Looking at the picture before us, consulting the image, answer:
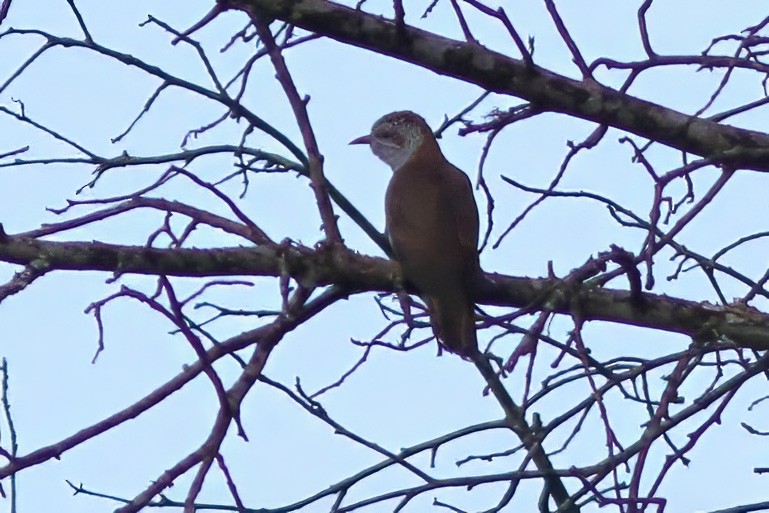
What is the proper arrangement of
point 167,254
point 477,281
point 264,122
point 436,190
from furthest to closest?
1. point 436,190
2. point 264,122
3. point 477,281
4. point 167,254

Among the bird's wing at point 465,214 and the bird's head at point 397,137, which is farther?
the bird's head at point 397,137

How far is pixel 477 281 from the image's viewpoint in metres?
4.51

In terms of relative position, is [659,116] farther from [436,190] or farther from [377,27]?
[436,190]

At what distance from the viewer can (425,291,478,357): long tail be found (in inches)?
186

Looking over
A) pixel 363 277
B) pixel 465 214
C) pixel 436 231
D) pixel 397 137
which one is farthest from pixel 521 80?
pixel 397 137

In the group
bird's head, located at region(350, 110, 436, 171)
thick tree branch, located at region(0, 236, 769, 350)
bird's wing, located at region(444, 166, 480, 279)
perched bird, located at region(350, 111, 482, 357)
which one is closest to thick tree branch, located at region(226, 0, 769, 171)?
thick tree branch, located at region(0, 236, 769, 350)

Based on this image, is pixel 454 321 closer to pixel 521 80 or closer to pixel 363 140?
pixel 521 80

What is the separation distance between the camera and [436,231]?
5.22 meters

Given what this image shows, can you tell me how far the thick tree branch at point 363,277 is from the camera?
3.55 metres

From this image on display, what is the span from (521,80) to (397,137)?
2520mm

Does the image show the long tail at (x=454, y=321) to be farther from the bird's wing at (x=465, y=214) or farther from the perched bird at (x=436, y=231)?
the bird's wing at (x=465, y=214)

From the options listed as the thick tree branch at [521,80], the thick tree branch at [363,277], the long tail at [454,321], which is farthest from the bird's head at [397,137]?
the thick tree branch at [363,277]

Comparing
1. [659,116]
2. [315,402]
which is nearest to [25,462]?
[315,402]

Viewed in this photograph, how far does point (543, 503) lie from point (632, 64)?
149cm
